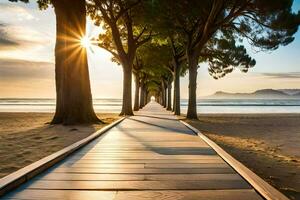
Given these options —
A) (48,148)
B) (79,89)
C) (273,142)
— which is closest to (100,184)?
(48,148)

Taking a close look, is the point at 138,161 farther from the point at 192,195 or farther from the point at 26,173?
the point at 192,195

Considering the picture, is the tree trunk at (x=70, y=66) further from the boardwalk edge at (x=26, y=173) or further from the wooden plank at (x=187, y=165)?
the wooden plank at (x=187, y=165)

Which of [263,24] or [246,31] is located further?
[246,31]

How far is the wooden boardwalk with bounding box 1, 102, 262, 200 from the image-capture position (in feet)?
13.5

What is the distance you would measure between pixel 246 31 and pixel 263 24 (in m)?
1.60

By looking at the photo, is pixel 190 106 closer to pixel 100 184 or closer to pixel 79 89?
pixel 79 89

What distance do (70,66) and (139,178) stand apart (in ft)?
39.2

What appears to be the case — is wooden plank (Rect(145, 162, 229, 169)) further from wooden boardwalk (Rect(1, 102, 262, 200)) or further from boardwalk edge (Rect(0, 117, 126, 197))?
boardwalk edge (Rect(0, 117, 126, 197))

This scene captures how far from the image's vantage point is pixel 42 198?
3.97 metres

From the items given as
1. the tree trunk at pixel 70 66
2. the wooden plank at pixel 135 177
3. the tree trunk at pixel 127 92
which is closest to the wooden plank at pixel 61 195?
the wooden plank at pixel 135 177

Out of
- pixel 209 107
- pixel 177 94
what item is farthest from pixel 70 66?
pixel 209 107

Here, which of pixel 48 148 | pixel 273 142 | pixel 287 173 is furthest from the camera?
pixel 273 142

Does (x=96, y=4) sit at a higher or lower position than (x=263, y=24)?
higher

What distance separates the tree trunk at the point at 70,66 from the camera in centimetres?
1586
